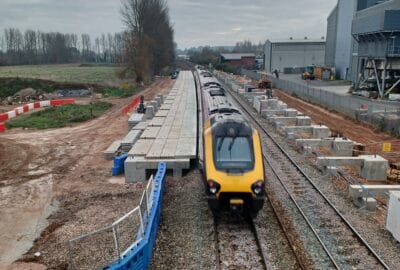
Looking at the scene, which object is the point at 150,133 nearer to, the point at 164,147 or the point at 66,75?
the point at 164,147

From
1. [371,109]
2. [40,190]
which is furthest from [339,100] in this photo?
[40,190]

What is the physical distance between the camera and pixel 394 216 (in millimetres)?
9969

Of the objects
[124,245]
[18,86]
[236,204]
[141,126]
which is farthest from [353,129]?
[18,86]

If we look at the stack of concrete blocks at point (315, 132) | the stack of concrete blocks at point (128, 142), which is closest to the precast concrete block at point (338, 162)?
the stack of concrete blocks at point (315, 132)

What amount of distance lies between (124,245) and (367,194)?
728cm

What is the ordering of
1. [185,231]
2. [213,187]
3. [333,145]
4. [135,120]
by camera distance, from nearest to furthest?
1. [213,187]
2. [185,231]
3. [333,145]
4. [135,120]

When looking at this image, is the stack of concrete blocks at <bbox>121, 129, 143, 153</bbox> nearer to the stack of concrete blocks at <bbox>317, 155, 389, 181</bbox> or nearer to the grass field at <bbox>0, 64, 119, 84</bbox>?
the stack of concrete blocks at <bbox>317, 155, 389, 181</bbox>

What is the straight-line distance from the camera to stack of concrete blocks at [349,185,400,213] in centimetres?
1179

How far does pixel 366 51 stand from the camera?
40.2 meters

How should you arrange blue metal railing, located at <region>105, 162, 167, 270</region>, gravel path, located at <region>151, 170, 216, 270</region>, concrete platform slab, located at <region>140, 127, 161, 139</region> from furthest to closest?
concrete platform slab, located at <region>140, 127, 161, 139</region> < gravel path, located at <region>151, 170, 216, 270</region> < blue metal railing, located at <region>105, 162, 167, 270</region>

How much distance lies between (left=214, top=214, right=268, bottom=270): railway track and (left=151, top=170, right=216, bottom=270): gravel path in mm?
197

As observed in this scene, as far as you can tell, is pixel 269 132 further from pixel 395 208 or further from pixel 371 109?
pixel 395 208

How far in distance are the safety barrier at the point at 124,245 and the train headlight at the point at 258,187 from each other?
2498 mm

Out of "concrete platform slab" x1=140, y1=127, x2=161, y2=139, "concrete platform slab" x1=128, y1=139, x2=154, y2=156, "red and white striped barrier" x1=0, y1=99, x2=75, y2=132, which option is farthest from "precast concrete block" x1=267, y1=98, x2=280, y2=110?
"red and white striped barrier" x1=0, y1=99, x2=75, y2=132
